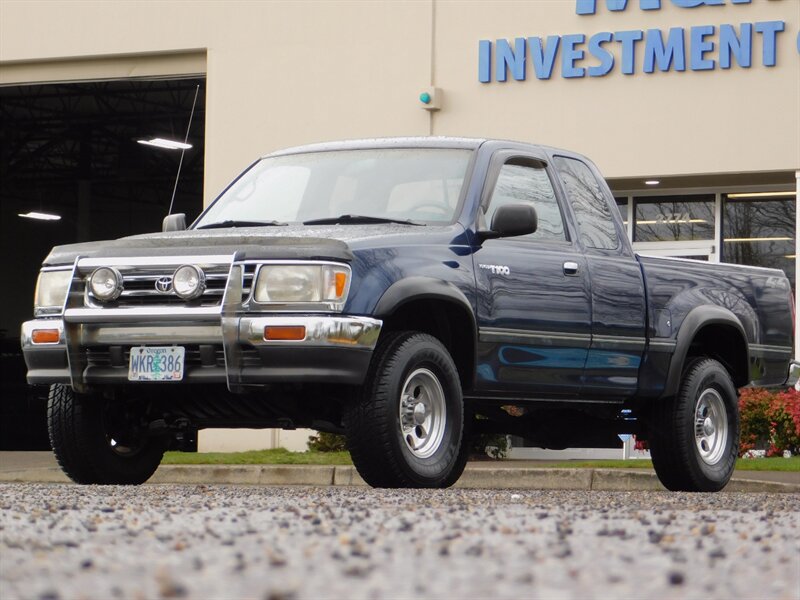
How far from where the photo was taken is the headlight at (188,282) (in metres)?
7.68

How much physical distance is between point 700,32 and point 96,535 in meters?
13.7

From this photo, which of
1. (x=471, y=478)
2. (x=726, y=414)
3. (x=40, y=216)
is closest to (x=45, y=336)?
(x=726, y=414)

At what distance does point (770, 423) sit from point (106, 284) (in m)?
9.15

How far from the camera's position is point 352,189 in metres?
8.91

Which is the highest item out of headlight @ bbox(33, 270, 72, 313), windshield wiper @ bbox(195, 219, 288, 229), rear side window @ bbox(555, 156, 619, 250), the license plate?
rear side window @ bbox(555, 156, 619, 250)

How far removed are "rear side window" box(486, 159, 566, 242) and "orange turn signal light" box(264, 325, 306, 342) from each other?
6.13 ft

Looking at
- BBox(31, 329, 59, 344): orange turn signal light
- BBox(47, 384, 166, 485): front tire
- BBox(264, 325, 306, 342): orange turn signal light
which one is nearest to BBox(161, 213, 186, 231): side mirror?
BBox(47, 384, 166, 485): front tire

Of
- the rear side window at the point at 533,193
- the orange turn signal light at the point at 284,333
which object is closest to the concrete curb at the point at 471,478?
the rear side window at the point at 533,193

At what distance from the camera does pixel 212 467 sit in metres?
13.2

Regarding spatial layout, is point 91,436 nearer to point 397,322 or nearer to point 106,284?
point 106,284

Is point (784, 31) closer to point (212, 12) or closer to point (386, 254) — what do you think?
point (212, 12)

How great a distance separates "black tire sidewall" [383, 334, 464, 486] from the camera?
25.1ft

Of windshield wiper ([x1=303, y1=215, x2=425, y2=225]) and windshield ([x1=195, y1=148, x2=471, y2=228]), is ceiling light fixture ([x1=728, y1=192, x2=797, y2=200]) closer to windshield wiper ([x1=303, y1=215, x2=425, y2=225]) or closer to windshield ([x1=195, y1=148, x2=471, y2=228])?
windshield ([x1=195, y1=148, x2=471, y2=228])

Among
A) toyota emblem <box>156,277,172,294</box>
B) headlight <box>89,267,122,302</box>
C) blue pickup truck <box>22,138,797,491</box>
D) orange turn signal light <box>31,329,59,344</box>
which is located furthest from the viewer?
orange turn signal light <box>31,329,59,344</box>
